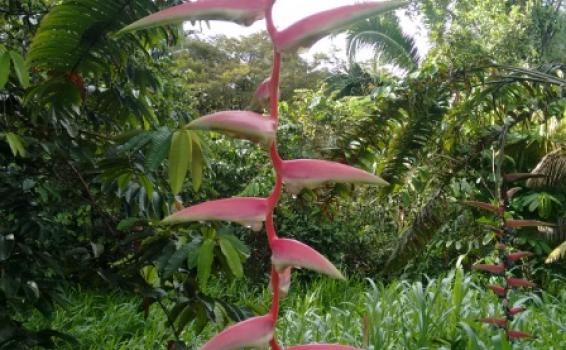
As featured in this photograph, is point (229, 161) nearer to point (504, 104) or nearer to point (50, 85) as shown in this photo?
point (504, 104)

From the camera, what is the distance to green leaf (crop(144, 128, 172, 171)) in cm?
87

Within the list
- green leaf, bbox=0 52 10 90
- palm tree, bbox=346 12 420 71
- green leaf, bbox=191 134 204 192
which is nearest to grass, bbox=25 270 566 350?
green leaf, bbox=191 134 204 192

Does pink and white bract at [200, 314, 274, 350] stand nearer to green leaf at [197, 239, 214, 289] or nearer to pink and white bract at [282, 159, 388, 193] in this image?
pink and white bract at [282, 159, 388, 193]

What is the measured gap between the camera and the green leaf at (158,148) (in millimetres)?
866

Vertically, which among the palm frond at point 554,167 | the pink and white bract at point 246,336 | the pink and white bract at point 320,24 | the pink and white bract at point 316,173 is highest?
the pink and white bract at point 320,24

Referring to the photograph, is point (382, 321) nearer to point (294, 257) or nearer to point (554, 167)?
point (554, 167)

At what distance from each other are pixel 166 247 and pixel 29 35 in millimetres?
754

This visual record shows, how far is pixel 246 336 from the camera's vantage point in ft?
0.74

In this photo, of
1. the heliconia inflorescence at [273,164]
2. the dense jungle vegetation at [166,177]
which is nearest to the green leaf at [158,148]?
the dense jungle vegetation at [166,177]

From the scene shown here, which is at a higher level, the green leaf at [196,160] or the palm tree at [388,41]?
the green leaf at [196,160]

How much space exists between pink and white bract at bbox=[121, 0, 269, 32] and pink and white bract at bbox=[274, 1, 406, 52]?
0.01 meters

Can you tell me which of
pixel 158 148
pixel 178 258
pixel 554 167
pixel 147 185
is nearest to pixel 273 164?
pixel 158 148

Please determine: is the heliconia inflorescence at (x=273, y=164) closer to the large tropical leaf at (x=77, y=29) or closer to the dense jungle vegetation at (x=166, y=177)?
the dense jungle vegetation at (x=166, y=177)

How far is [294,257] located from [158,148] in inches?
26.5
